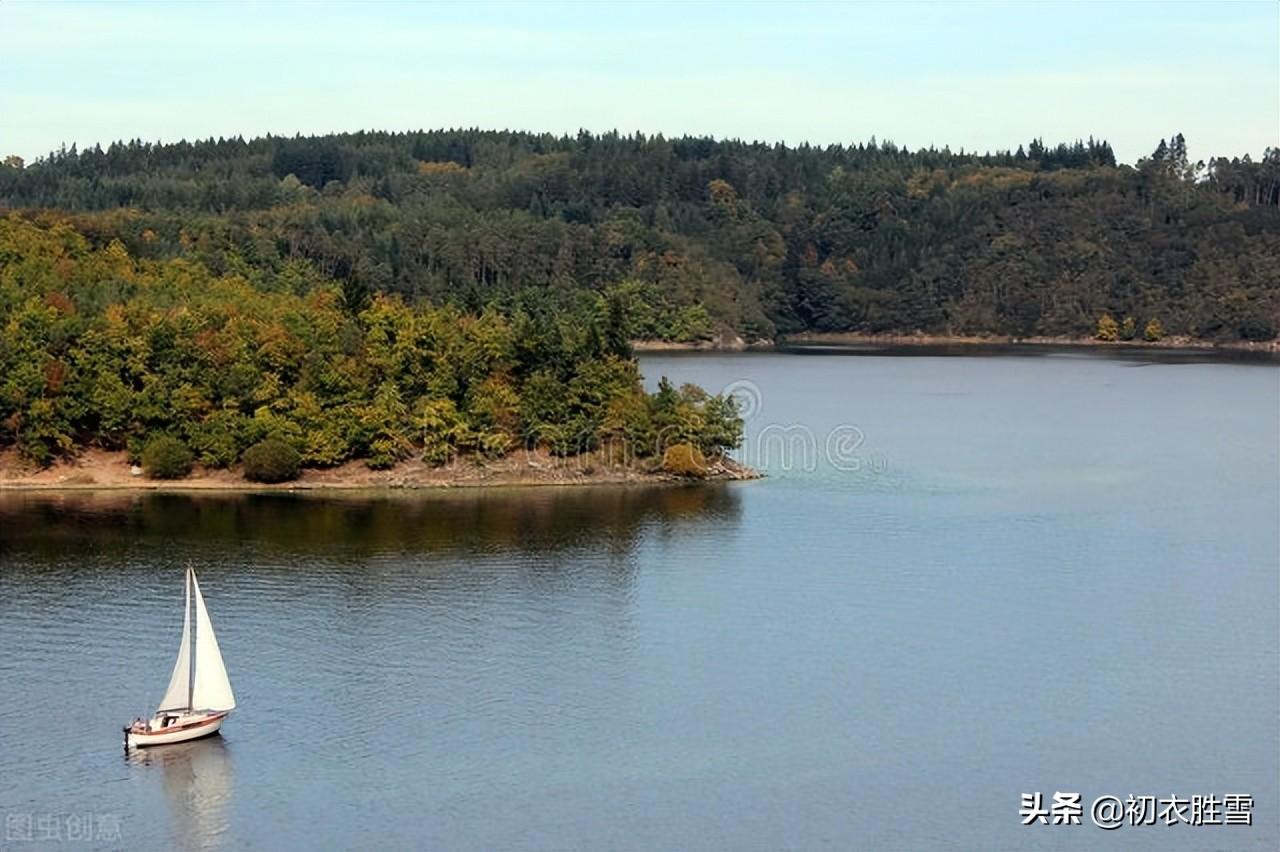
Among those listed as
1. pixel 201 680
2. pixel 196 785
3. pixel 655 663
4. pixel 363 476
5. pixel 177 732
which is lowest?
pixel 196 785

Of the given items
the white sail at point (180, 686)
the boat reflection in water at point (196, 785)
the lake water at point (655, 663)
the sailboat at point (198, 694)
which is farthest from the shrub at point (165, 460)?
the boat reflection in water at point (196, 785)

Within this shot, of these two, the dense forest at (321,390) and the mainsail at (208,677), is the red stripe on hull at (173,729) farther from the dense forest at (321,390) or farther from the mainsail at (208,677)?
the dense forest at (321,390)

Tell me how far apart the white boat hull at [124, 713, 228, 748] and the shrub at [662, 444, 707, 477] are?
1667 inches

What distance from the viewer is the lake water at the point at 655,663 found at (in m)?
41.6

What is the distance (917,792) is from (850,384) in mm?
110990

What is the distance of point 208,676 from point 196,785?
3900 millimetres

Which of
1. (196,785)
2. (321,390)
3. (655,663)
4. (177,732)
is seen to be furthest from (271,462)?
(196,785)

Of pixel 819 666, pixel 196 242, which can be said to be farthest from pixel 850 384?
pixel 819 666

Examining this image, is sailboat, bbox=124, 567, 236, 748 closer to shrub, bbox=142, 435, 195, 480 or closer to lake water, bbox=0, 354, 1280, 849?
lake water, bbox=0, 354, 1280, 849

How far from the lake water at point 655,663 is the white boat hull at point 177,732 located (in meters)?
0.55

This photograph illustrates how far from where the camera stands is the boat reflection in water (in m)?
39.9

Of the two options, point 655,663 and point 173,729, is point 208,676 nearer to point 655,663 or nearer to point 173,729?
point 173,729

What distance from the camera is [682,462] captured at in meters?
86.4

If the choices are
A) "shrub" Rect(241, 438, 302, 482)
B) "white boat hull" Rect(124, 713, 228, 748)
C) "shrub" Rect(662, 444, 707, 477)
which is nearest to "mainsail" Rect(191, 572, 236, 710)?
"white boat hull" Rect(124, 713, 228, 748)
